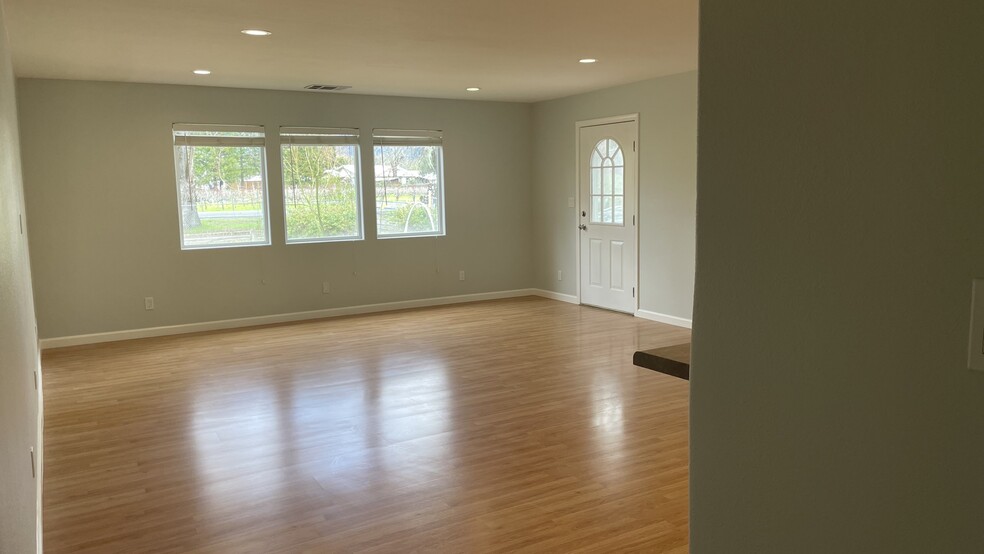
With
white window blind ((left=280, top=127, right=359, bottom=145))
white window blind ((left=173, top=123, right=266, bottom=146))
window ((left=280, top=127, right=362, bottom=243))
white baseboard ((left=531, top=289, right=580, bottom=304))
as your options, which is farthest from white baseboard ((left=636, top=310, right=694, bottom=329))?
white window blind ((left=173, top=123, right=266, bottom=146))

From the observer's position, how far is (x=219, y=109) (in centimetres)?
686

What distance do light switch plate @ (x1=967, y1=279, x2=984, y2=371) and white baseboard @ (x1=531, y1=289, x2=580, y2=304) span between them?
288 inches

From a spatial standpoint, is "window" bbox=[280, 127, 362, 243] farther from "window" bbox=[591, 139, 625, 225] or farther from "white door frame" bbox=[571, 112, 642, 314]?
"window" bbox=[591, 139, 625, 225]

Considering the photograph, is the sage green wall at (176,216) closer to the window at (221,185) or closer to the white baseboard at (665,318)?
the window at (221,185)

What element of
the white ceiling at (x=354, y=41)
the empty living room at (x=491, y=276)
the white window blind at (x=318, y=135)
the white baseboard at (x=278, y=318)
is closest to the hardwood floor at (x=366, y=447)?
the empty living room at (x=491, y=276)

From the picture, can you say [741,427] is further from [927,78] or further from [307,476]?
[307,476]

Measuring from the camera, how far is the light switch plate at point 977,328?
91 cm

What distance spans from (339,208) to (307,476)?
15.3ft

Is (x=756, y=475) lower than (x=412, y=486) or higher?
higher

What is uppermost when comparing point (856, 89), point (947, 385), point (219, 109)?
point (219, 109)

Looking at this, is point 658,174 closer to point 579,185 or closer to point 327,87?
point 579,185

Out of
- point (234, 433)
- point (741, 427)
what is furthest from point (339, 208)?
point (741, 427)

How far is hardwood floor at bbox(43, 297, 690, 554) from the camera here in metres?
2.84

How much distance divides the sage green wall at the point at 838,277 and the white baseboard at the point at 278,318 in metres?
6.49
